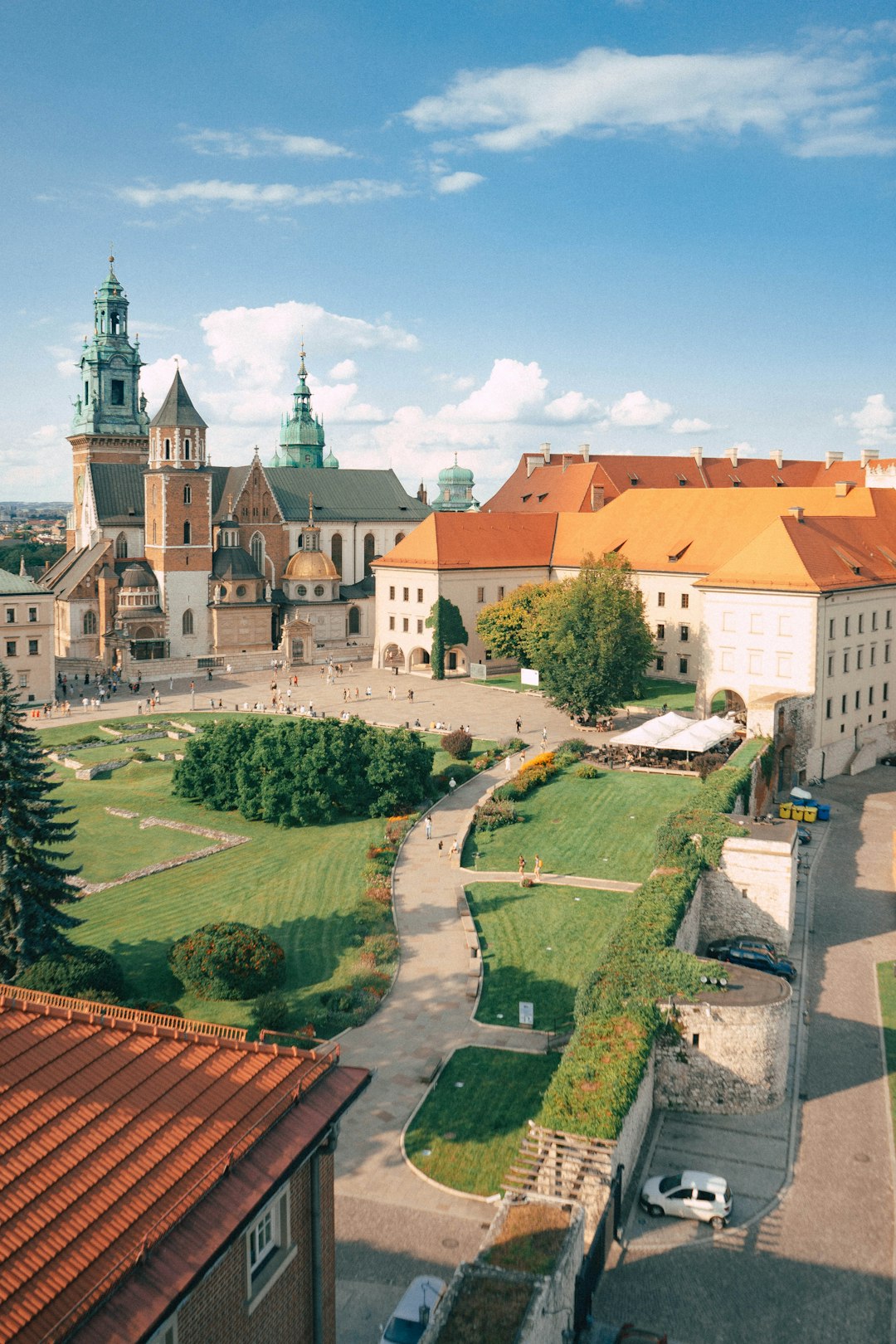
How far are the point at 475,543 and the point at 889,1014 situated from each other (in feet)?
174

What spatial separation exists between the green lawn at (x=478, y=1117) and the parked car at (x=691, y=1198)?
104 inches

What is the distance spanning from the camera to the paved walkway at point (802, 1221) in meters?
17.3

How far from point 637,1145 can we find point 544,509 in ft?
233

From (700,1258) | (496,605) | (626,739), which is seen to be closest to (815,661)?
(626,739)

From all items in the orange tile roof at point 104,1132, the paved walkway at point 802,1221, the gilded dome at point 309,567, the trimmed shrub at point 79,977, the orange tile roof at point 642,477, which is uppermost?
the orange tile roof at point 642,477

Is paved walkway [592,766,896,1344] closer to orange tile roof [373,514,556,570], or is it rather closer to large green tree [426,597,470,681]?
large green tree [426,597,470,681]

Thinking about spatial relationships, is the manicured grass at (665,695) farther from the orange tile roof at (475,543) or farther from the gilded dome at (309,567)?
the gilded dome at (309,567)

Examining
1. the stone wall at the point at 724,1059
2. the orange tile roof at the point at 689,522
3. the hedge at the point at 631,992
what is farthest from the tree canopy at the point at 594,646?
the stone wall at the point at 724,1059

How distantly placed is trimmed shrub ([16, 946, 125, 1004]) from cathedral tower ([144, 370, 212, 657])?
189 ft

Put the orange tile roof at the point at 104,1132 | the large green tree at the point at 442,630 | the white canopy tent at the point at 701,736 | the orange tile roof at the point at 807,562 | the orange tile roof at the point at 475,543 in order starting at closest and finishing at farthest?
1. the orange tile roof at the point at 104,1132
2. the white canopy tent at the point at 701,736
3. the orange tile roof at the point at 807,562
4. the large green tree at the point at 442,630
5. the orange tile roof at the point at 475,543

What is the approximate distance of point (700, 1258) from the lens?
18.7 meters

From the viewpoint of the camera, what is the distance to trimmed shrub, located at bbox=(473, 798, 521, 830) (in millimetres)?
41469

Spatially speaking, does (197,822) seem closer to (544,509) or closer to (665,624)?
(665,624)

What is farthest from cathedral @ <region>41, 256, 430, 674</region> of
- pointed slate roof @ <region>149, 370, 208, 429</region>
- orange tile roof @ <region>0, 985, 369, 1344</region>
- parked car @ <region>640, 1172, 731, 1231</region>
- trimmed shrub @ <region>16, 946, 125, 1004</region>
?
orange tile roof @ <region>0, 985, 369, 1344</region>
